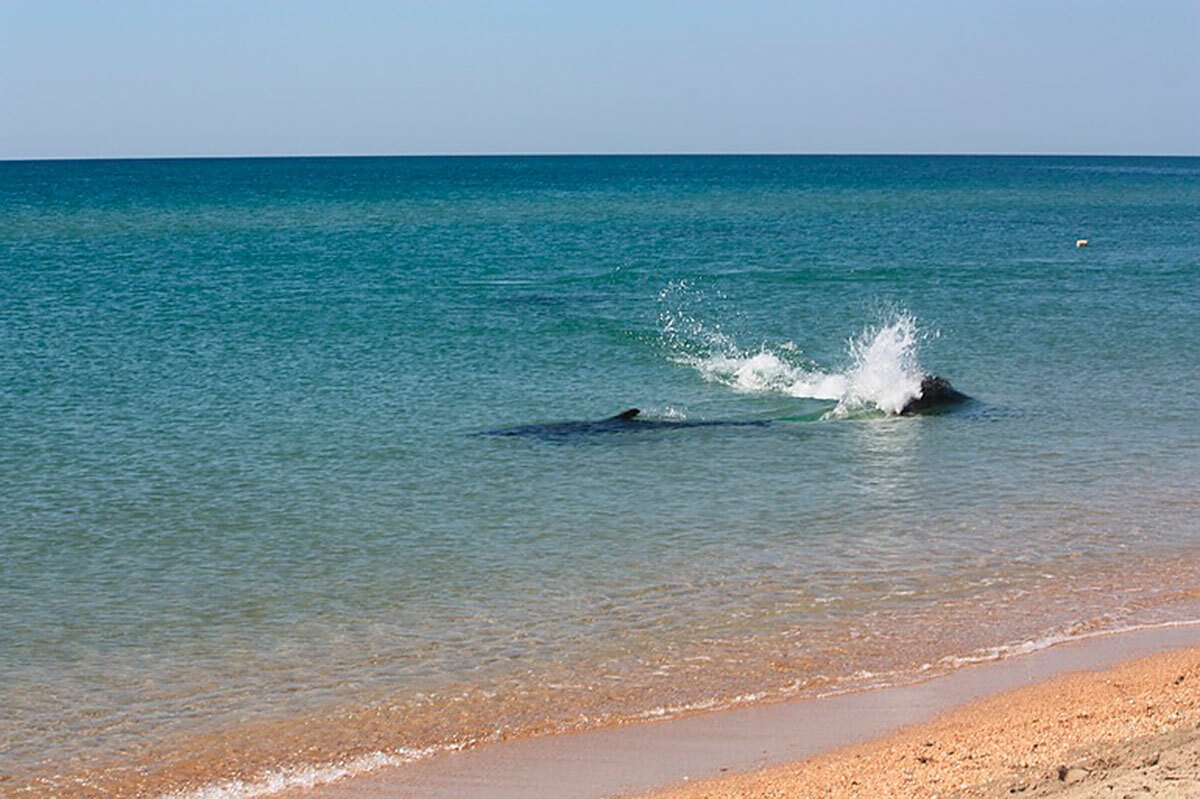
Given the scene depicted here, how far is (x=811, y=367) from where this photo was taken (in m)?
23.5

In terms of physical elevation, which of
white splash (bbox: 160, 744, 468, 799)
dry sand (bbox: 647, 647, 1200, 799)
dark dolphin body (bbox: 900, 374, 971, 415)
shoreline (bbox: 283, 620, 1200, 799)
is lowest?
white splash (bbox: 160, 744, 468, 799)

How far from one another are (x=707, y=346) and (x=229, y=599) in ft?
49.7

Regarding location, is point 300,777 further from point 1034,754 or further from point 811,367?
point 811,367

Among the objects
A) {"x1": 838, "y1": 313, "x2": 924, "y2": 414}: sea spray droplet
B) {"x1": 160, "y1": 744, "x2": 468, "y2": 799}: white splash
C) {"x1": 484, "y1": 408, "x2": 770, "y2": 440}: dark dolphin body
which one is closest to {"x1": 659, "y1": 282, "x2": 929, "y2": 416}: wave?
{"x1": 838, "y1": 313, "x2": 924, "y2": 414}: sea spray droplet

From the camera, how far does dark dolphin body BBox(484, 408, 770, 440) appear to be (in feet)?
59.4

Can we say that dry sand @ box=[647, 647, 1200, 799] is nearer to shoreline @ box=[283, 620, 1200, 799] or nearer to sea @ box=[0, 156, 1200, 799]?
shoreline @ box=[283, 620, 1200, 799]

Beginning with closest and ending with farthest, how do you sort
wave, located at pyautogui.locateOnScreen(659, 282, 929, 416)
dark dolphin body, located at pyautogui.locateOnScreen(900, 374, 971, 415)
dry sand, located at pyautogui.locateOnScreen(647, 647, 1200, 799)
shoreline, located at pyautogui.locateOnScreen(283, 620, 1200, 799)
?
dry sand, located at pyautogui.locateOnScreen(647, 647, 1200, 799), shoreline, located at pyautogui.locateOnScreen(283, 620, 1200, 799), dark dolphin body, located at pyautogui.locateOnScreen(900, 374, 971, 415), wave, located at pyautogui.locateOnScreen(659, 282, 929, 416)

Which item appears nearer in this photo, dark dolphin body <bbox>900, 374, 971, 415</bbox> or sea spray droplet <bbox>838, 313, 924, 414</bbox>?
dark dolphin body <bbox>900, 374, 971, 415</bbox>

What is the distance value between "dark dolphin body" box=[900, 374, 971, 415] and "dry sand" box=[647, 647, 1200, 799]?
1014 centimetres

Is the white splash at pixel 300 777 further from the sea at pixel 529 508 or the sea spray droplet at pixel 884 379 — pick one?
the sea spray droplet at pixel 884 379

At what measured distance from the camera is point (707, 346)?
25766mm

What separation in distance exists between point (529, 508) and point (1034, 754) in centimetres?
733

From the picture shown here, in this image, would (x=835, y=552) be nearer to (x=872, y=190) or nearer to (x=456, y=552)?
(x=456, y=552)

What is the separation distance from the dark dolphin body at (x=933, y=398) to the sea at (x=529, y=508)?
0.19 m
